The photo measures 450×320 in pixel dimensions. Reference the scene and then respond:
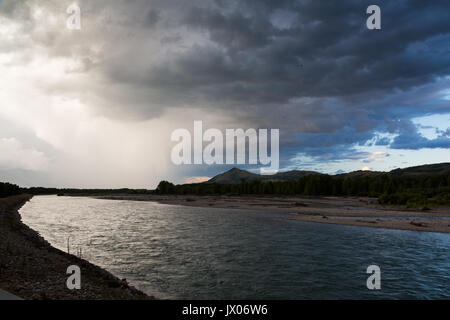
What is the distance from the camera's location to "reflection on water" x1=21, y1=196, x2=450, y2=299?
1886 centimetres

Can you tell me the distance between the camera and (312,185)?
17550 centimetres

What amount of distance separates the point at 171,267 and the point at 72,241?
19.0 metres

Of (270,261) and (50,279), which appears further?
(270,261)

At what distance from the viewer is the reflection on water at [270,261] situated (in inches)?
742

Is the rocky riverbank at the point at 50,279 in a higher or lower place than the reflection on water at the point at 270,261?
higher

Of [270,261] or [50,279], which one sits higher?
[50,279]

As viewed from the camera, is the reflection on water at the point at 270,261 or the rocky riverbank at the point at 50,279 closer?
the rocky riverbank at the point at 50,279

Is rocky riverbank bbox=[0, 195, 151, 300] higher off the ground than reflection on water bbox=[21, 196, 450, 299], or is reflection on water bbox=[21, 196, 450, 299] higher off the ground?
rocky riverbank bbox=[0, 195, 151, 300]

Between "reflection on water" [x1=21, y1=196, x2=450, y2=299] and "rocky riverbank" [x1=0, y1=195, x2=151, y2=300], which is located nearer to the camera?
"rocky riverbank" [x1=0, y1=195, x2=151, y2=300]

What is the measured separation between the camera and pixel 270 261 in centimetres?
2578
